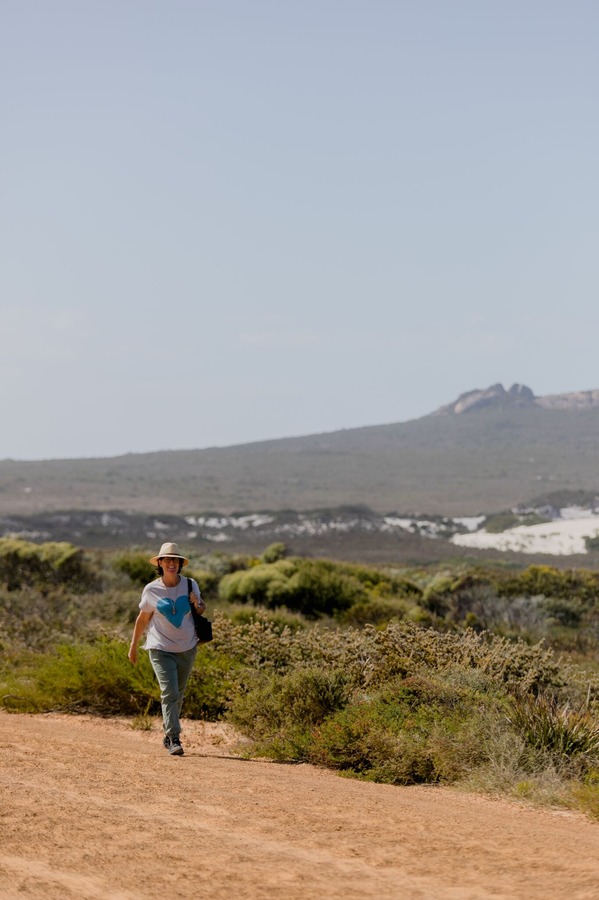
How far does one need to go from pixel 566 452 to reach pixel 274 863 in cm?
10240

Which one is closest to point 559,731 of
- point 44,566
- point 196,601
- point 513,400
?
point 196,601

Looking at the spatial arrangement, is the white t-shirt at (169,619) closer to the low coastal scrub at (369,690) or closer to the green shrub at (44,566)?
the low coastal scrub at (369,690)

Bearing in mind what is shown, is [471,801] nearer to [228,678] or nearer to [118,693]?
[228,678]

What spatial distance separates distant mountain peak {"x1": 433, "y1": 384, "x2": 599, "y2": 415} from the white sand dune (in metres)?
76.5

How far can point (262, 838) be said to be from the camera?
219 inches

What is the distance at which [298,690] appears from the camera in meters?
9.88

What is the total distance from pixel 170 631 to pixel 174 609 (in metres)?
0.20

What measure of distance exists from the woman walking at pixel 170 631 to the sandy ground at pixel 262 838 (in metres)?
1.22

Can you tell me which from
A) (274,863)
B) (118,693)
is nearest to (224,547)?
(118,693)

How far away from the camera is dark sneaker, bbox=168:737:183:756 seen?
8.89 metres

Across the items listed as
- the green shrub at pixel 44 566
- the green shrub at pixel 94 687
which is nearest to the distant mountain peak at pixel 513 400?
the green shrub at pixel 44 566

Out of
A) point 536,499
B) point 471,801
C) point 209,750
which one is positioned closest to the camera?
point 471,801

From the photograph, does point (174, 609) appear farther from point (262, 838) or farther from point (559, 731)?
point (262, 838)

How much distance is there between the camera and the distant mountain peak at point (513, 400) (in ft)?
460
